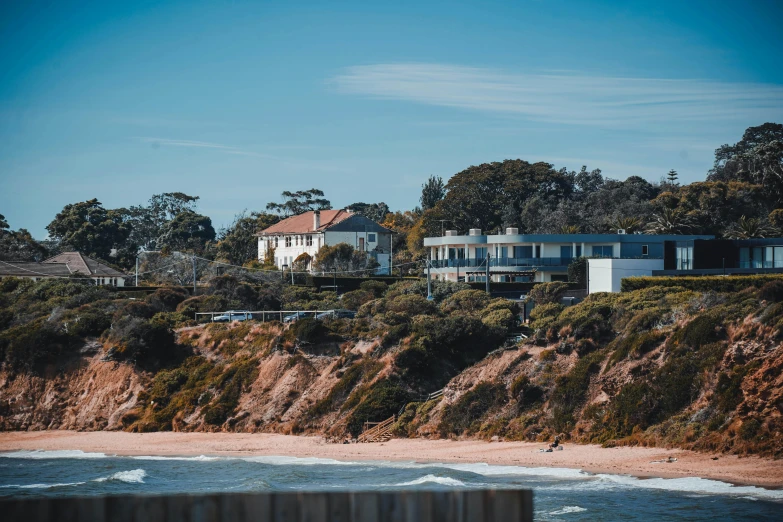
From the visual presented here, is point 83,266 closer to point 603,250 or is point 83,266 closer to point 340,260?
point 340,260

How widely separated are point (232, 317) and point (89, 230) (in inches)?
2256

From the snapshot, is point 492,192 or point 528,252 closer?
point 528,252

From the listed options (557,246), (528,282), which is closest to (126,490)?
(528,282)

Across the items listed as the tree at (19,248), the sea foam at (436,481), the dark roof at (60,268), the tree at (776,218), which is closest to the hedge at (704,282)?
the sea foam at (436,481)

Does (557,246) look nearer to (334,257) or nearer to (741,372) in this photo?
(334,257)

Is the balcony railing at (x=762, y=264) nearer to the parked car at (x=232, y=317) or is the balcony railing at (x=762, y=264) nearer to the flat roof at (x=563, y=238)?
the flat roof at (x=563, y=238)

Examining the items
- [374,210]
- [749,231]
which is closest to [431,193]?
[374,210]

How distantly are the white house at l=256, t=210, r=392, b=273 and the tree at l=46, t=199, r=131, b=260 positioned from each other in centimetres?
2269

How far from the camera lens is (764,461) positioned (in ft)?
100

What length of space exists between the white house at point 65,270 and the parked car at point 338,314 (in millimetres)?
28677

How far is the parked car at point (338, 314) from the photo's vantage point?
5850 centimetres

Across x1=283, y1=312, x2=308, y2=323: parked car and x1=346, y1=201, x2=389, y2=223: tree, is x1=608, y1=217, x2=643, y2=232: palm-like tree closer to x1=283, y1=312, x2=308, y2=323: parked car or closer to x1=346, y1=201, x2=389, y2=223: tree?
x1=283, y1=312, x2=308, y2=323: parked car

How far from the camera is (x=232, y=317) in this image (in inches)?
2411

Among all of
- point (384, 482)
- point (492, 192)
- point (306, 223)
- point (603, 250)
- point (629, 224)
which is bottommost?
point (384, 482)
